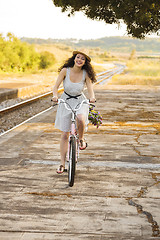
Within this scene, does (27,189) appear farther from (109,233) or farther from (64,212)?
(109,233)

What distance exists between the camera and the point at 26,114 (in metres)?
15.6

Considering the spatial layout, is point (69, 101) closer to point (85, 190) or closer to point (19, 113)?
point (85, 190)

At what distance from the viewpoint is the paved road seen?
4176mm

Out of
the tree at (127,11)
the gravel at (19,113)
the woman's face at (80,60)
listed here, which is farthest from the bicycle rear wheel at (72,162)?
the tree at (127,11)

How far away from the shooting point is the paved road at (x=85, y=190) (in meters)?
4.18

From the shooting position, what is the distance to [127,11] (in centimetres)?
2058

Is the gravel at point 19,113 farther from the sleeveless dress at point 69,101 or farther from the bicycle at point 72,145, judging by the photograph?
the bicycle at point 72,145

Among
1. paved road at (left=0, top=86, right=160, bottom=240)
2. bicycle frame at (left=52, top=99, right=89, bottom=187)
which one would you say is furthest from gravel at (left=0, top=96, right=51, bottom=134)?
bicycle frame at (left=52, top=99, right=89, bottom=187)

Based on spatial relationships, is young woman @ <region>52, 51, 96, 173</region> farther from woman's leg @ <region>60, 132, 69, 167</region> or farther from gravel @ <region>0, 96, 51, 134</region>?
gravel @ <region>0, 96, 51, 134</region>

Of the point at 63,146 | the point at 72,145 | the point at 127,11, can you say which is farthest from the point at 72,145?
the point at 127,11

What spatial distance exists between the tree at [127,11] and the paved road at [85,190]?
11.7m

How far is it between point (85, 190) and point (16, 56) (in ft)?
165

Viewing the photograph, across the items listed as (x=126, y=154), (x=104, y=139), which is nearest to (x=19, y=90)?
(x=104, y=139)

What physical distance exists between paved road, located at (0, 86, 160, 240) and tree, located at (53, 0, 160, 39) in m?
11.7
